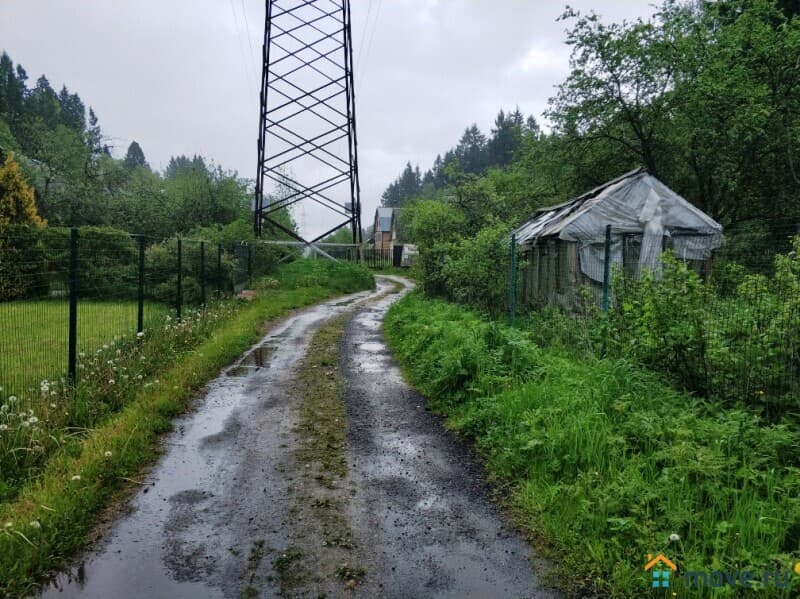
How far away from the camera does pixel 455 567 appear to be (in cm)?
290

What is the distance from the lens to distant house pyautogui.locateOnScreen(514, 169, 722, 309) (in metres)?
10.4

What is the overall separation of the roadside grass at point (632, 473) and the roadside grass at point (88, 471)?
9.43 ft

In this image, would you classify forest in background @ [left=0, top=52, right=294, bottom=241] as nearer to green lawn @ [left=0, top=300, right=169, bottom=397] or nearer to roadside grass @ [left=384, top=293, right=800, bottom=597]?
green lawn @ [left=0, top=300, right=169, bottom=397]

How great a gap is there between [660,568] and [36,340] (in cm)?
607

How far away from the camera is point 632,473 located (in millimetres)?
3473

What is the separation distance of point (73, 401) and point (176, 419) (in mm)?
967

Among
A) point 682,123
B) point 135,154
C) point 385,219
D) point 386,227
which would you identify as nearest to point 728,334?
point 682,123

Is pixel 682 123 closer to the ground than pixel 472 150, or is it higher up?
closer to the ground

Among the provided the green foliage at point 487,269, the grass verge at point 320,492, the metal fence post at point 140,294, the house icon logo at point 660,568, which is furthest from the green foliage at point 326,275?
the house icon logo at point 660,568

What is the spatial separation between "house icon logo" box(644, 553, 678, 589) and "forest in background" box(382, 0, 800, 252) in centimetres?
1033

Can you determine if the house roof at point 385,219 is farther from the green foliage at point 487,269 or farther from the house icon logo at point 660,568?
the house icon logo at point 660,568

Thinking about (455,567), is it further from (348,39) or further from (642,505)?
(348,39)

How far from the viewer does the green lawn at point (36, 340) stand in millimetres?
5031

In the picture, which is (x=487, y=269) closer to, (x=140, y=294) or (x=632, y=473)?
(x=140, y=294)
